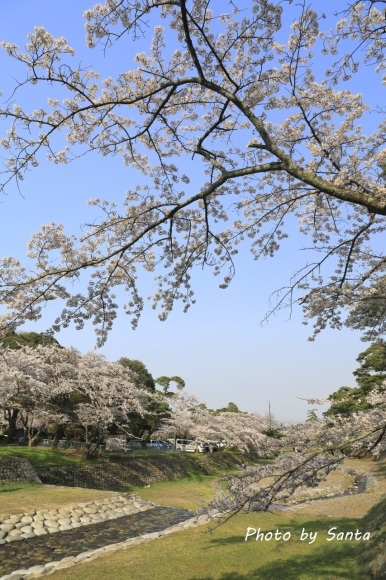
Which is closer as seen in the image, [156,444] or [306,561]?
[306,561]

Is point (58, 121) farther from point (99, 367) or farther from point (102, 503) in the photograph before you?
point (99, 367)

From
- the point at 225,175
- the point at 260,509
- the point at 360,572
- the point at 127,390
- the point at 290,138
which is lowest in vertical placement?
the point at 360,572

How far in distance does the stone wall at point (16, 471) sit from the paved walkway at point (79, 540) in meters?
5.38

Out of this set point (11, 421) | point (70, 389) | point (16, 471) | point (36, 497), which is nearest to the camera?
point (36, 497)

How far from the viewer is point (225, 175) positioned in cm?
507

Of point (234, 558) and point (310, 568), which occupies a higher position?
point (310, 568)

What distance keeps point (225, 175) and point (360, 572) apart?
6.94 metres

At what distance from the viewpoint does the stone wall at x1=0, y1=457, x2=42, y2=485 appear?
17.6 meters

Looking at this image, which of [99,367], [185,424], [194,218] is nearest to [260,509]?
[194,218]

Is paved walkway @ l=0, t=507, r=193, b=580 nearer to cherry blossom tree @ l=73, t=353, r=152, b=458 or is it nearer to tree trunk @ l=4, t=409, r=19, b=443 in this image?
cherry blossom tree @ l=73, t=353, r=152, b=458

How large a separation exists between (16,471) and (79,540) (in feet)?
23.7

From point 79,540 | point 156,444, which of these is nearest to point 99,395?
point 79,540

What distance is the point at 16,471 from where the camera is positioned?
1805 cm

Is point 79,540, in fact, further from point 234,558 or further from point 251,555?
point 251,555
